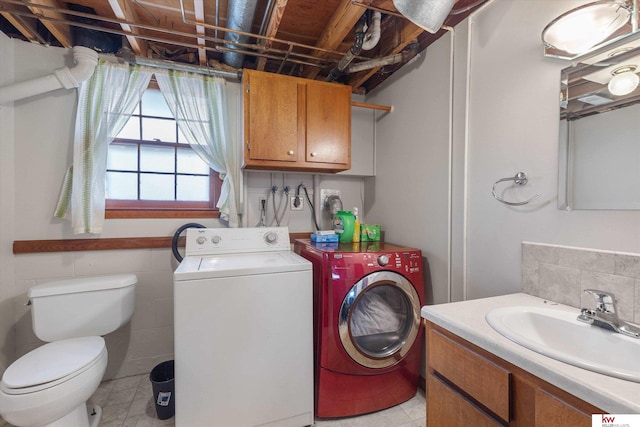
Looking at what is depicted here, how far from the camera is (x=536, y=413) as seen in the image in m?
0.71

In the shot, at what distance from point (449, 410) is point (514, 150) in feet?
3.92

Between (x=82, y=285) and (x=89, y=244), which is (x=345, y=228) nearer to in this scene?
(x=82, y=285)

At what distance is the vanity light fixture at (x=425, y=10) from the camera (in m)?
1.22

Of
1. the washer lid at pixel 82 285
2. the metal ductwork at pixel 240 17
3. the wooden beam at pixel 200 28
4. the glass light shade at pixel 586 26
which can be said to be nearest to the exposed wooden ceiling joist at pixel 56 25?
the wooden beam at pixel 200 28

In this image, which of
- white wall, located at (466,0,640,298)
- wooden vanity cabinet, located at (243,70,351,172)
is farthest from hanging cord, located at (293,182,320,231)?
white wall, located at (466,0,640,298)

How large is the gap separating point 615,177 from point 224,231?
202 centimetres

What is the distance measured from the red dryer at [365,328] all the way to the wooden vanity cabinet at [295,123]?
0.72 metres

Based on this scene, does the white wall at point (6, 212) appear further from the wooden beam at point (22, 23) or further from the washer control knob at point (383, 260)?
the washer control knob at point (383, 260)

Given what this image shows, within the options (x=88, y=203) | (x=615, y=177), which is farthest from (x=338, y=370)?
(x=88, y=203)

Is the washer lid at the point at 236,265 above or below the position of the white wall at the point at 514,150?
below

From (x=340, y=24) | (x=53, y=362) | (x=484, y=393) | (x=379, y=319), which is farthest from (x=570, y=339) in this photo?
(x=53, y=362)

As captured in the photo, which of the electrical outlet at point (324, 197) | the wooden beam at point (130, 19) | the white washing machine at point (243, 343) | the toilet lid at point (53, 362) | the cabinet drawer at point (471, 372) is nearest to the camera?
the cabinet drawer at point (471, 372)

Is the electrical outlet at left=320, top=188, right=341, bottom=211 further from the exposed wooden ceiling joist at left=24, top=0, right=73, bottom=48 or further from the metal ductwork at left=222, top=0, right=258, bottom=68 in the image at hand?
the exposed wooden ceiling joist at left=24, top=0, right=73, bottom=48

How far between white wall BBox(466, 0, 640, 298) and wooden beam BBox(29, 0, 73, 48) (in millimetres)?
2418
